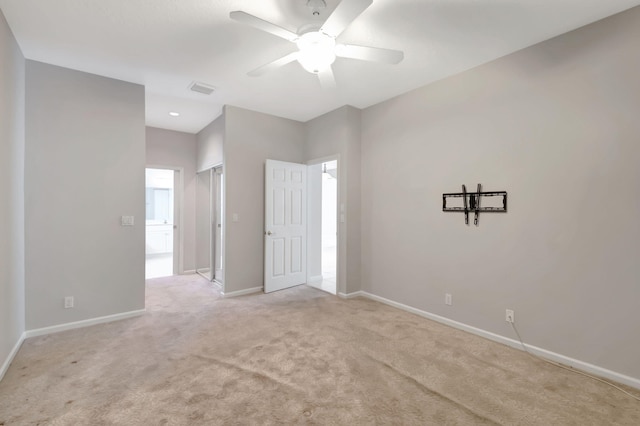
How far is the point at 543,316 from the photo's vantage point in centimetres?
258

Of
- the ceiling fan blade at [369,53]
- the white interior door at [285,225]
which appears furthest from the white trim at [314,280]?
the ceiling fan blade at [369,53]

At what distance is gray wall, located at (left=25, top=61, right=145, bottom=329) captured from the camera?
2.95m

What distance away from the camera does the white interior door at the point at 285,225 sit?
4.53 m

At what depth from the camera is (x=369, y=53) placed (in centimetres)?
213

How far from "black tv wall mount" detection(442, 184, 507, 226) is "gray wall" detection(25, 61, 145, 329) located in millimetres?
3577

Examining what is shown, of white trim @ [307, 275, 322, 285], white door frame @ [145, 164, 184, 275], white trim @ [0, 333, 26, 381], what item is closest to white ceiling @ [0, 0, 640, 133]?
white door frame @ [145, 164, 184, 275]

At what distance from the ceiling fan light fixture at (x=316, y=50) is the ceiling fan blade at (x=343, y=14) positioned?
0.08m

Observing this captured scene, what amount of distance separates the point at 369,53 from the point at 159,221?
828cm

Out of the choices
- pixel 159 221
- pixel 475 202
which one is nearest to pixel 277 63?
pixel 475 202

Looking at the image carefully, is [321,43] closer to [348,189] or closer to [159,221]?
[348,189]

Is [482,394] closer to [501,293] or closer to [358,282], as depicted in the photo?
[501,293]

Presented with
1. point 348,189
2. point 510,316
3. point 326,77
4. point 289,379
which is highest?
point 326,77

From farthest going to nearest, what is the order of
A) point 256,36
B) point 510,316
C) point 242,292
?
point 242,292
point 510,316
point 256,36

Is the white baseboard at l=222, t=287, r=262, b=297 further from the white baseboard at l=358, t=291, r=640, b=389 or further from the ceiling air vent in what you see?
the ceiling air vent
